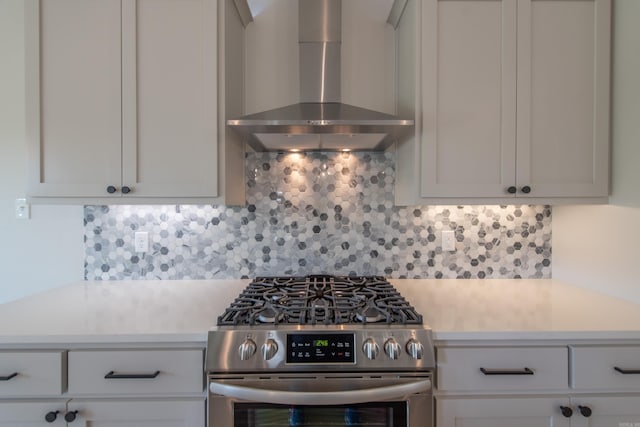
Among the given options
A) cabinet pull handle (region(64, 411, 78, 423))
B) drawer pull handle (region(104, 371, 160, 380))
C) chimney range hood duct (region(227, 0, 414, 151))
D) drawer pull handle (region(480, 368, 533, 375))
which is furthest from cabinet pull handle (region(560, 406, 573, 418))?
cabinet pull handle (region(64, 411, 78, 423))

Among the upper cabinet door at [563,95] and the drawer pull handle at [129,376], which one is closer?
the drawer pull handle at [129,376]

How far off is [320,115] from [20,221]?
1.78m

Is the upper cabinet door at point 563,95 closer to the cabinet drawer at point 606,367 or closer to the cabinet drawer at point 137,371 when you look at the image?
the cabinet drawer at point 606,367

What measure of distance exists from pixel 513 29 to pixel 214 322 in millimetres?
1731

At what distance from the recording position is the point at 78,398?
1228mm

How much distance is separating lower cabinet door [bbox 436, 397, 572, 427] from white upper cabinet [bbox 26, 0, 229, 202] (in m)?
1.26

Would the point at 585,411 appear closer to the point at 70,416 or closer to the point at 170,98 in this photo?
the point at 70,416

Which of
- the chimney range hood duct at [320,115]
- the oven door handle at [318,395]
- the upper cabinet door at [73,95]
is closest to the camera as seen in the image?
the oven door handle at [318,395]

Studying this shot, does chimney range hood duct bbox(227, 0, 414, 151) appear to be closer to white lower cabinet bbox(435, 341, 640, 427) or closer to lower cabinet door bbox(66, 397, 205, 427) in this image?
white lower cabinet bbox(435, 341, 640, 427)

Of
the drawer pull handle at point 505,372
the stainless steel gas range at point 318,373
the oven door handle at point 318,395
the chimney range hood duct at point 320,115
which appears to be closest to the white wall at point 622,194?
the drawer pull handle at point 505,372

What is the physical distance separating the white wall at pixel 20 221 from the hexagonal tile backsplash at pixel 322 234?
14cm

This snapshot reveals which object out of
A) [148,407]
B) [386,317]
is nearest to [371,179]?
[386,317]

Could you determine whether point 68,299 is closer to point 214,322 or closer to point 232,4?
point 214,322

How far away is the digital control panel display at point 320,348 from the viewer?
3.92ft
